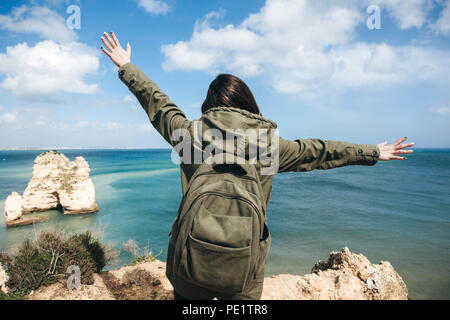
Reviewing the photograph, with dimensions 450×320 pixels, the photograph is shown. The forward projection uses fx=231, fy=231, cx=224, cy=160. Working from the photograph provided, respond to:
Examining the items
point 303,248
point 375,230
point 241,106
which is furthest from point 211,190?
point 375,230

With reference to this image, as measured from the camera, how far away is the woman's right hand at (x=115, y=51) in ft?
6.98

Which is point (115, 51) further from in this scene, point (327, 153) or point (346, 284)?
point (346, 284)

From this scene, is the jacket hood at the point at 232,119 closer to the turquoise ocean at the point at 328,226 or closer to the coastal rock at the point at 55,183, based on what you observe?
the turquoise ocean at the point at 328,226

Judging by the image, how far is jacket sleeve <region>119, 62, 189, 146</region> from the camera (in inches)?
69.8

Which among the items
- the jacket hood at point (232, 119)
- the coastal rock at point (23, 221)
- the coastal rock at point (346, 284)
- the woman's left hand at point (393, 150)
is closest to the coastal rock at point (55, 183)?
the coastal rock at point (23, 221)

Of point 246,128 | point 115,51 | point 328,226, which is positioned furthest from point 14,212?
point 328,226

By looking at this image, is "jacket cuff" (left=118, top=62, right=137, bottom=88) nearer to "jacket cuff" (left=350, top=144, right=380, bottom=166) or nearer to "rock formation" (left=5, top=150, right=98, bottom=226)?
"jacket cuff" (left=350, top=144, right=380, bottom=166)

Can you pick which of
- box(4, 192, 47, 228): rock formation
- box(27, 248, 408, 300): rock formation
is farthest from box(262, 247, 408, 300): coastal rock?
box(4, 192, 47, 228): rock formation

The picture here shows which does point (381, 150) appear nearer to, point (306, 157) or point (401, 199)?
point (306, 157)

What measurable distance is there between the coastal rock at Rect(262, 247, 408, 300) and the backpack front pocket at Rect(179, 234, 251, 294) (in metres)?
4.78

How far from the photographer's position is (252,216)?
1.33 m

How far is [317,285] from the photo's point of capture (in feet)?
17.9

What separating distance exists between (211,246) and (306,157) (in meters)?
1.00

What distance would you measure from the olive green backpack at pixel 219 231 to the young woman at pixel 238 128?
15cm
